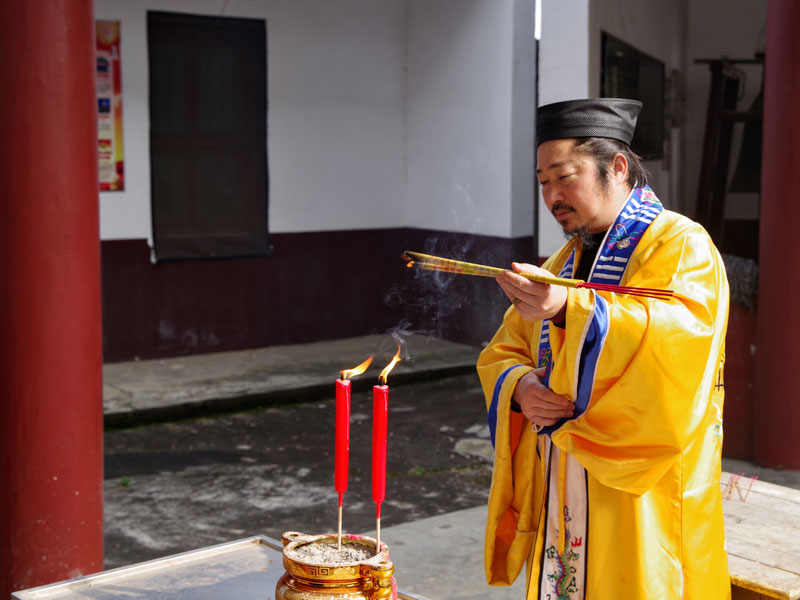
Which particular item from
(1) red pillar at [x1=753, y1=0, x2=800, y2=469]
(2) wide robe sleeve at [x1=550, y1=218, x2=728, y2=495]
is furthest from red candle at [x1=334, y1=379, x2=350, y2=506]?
(1) red pillar at [x1=753, y1=0, x2=800, y2=469]

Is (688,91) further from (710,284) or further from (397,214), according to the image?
(710,284)

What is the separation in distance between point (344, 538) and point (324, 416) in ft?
18.8

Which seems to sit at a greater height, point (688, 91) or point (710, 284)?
point (688, 91)

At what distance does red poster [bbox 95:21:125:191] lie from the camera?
27.6 feet

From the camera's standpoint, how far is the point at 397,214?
10.4 metres

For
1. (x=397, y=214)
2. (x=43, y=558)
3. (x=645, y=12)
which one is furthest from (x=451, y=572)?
(x=397, y=214)

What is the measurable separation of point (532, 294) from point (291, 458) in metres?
4.59

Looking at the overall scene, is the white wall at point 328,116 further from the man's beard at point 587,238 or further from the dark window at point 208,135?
the man's beard at point 587,238

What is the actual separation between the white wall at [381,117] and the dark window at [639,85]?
3.68 ft

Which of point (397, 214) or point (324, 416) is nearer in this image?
point (324, 416)

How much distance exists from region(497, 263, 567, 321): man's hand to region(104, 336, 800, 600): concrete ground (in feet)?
7.16

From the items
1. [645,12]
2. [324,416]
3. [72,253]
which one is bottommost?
[324,416]

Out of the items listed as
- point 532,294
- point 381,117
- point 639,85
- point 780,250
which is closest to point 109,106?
point 381,117

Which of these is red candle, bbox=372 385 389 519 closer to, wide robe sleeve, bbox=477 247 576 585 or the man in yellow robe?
the man in yellow robe
